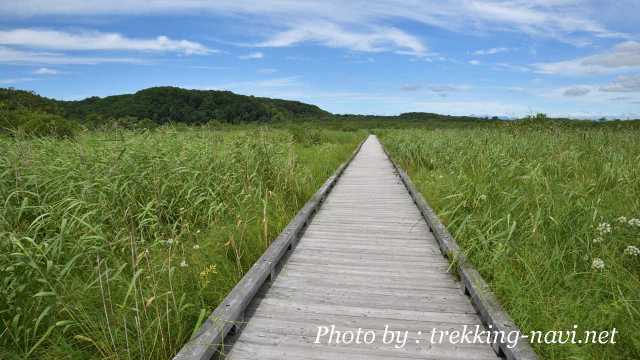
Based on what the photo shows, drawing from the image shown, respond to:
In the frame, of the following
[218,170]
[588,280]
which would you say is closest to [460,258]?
[588,280]

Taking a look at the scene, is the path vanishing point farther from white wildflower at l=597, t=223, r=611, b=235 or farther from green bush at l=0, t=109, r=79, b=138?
green bush at l=0, t=109, r=79, b=138

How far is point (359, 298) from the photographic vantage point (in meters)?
3.33

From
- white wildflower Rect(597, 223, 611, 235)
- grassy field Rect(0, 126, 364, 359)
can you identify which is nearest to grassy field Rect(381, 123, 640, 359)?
white wildflower Rect(597, 223, 611, 235)

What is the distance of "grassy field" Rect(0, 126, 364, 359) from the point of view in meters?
2.68

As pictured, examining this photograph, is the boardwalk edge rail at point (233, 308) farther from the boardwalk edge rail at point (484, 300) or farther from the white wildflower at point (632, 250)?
the white wildflower at point (632, 250)

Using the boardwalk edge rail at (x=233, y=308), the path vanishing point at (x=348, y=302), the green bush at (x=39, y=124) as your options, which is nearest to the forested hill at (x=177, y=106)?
the green bush at (x=39, y=124)

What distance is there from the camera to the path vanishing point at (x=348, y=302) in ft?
8.37

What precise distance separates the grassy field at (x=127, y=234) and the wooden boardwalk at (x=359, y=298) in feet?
1.57

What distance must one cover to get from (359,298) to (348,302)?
13 centimetres

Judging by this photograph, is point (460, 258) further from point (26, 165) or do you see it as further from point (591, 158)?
point (591, 158)

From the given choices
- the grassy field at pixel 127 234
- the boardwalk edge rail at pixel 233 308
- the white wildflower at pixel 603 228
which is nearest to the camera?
the boardwalk edge rail at pixel 233 308

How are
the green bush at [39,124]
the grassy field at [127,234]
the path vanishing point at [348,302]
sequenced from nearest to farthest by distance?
Result: the path vanishing point at [348,302]
the grassy field at [127,234]
the green bush at [39,124]

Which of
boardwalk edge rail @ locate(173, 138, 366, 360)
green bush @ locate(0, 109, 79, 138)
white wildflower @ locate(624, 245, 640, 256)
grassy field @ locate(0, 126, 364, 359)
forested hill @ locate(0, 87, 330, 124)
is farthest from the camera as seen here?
forested hill @ locate(0, 87, 330, 124)

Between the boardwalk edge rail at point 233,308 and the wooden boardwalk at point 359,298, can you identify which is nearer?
the boardwalk edge rail at point 233,308
